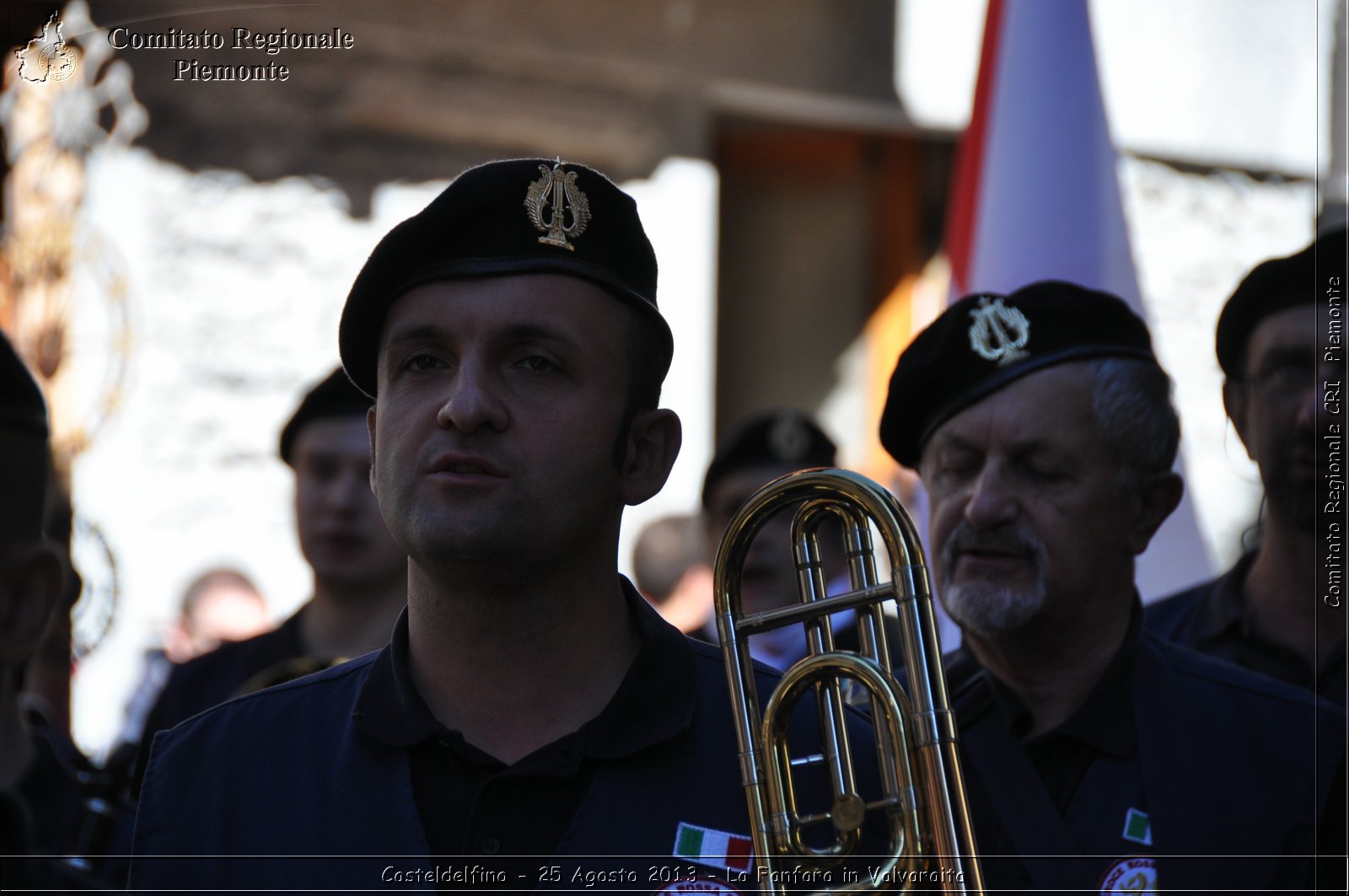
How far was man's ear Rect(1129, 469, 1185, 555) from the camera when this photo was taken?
9.97ft

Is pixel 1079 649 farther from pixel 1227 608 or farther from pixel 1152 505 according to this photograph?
pixel 1227 608

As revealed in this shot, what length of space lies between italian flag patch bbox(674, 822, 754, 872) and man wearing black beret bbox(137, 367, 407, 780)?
2.05 m

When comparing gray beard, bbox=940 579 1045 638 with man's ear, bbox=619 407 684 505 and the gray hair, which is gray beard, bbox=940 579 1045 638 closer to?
the gray hair

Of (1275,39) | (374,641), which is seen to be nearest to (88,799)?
(374,641)

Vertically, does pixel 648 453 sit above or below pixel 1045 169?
below

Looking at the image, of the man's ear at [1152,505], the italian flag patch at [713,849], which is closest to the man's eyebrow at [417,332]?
the italian flag patch at [713,849]

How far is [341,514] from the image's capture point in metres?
Result: 4.31

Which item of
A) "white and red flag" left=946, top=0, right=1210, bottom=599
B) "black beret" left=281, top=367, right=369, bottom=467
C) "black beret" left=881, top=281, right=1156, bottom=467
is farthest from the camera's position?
"white and red flag" left=946, top=0, right=1210, bottom=599

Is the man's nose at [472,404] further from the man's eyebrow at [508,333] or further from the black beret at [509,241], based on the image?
the black beret at [509,241]

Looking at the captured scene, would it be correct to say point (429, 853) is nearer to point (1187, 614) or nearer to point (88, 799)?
point (88, 799)

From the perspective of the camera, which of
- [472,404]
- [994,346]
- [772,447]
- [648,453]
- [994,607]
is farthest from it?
[772,447]

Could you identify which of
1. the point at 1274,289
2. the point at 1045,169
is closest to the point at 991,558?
the point at 1274,289

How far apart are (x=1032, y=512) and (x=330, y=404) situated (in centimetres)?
234

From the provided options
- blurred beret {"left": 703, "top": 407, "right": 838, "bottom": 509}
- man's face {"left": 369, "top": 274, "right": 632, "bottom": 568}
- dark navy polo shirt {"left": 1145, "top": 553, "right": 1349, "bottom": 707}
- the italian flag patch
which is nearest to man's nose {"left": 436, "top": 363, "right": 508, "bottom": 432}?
man's face {"left": 369, "top": 274, "right": 632, "bottom": 568}
